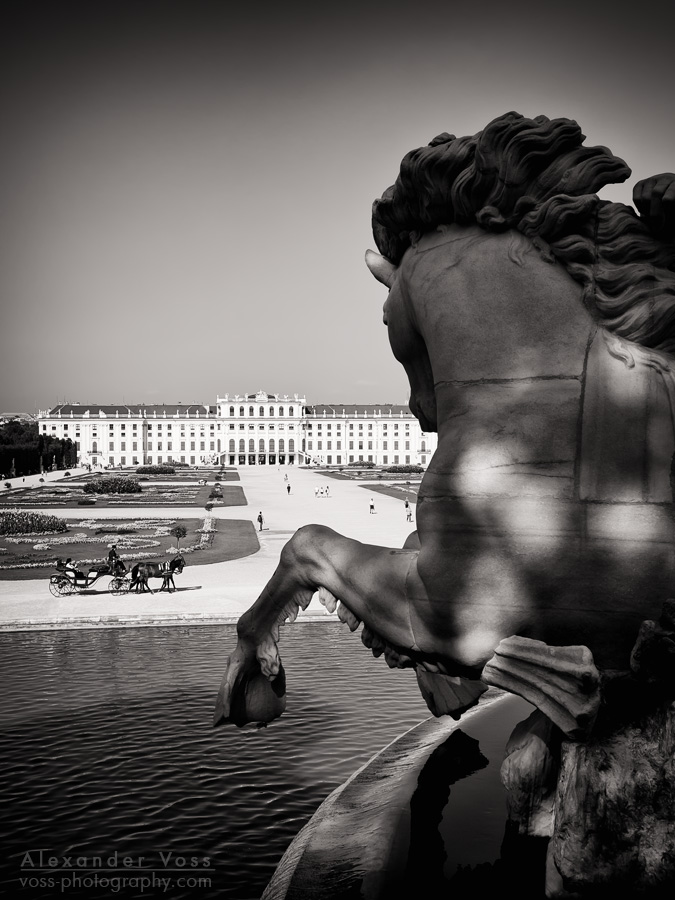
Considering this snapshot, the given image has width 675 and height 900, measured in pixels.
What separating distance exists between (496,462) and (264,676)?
40.8 inches

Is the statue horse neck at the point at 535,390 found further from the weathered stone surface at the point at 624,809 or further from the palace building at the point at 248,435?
the palace building at the point at 248,435

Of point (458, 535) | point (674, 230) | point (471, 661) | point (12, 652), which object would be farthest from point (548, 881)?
point (12, 652)

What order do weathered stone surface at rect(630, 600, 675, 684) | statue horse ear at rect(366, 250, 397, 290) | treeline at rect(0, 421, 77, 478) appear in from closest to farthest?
weathered stone surface at rect(630, 600, 675, 684) → statue horse ear at rect(366, 250, 397, 290) → treeline at rect(0, 421, 77, 478)

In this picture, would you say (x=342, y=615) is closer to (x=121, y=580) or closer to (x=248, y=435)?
(x=121, y=580)

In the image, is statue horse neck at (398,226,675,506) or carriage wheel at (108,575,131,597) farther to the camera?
carriage wheel at (108,575,131,597)

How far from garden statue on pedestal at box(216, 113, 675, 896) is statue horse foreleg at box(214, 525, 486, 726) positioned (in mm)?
11

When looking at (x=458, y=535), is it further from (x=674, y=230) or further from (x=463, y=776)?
(x=463, y=776)

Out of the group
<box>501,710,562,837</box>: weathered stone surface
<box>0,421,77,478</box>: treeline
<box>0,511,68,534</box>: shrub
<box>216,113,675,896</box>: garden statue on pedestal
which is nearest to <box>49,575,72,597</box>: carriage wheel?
<box>0,511,68,534</box>: shrub

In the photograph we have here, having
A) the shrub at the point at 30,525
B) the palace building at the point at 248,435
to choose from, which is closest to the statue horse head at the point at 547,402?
the shrub at the point at 30,525

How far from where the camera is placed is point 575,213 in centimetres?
224

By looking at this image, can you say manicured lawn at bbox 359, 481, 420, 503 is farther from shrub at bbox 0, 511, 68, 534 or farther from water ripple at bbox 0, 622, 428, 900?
water ripple at bbox 0, 622, 428, 900

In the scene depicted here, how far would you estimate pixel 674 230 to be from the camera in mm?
2270

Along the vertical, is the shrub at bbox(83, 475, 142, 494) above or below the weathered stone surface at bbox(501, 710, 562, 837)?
below

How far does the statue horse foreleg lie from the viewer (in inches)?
92.1
